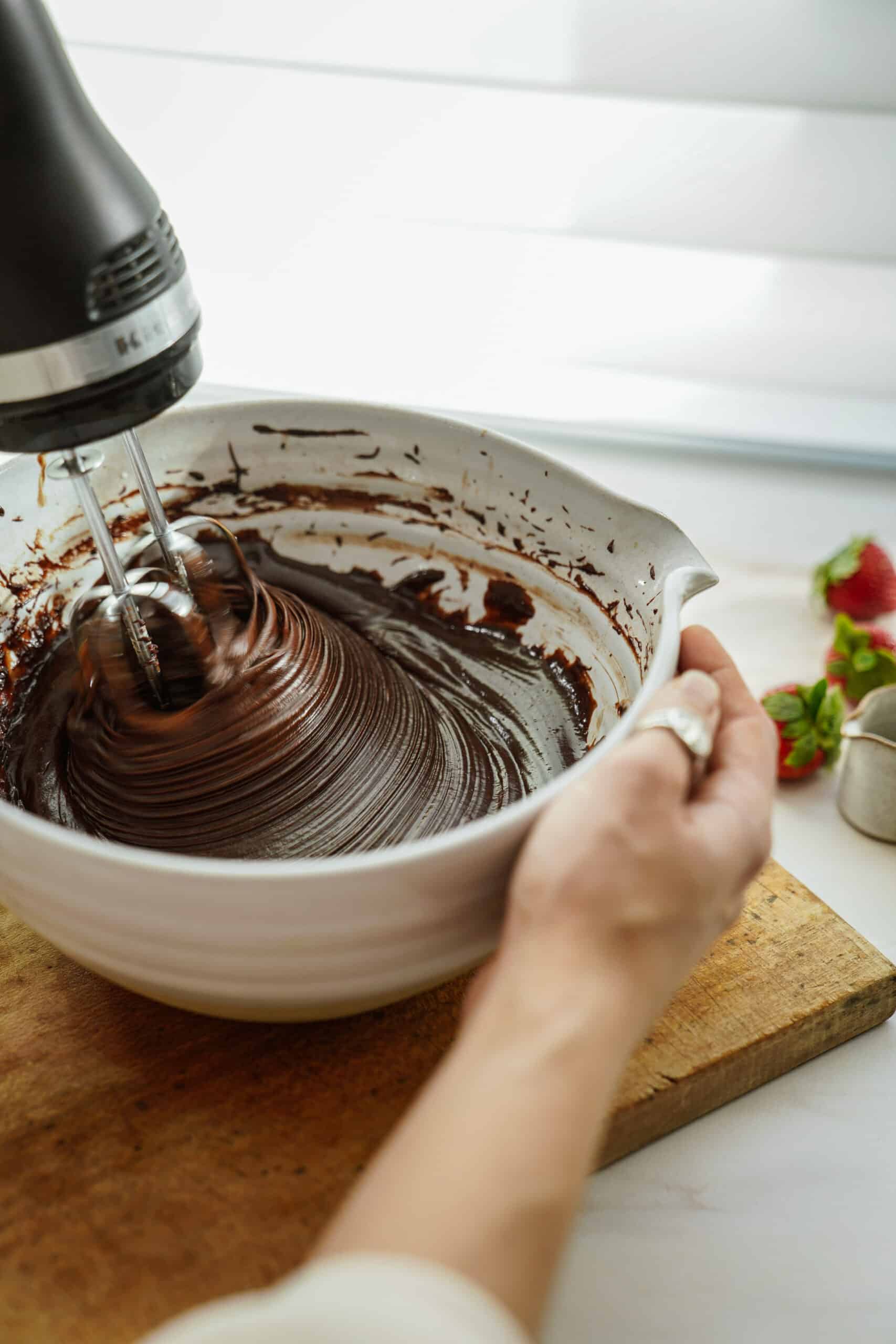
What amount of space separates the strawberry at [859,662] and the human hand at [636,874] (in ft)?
1.62

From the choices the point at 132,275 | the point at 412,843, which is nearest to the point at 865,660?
the point at 412,843

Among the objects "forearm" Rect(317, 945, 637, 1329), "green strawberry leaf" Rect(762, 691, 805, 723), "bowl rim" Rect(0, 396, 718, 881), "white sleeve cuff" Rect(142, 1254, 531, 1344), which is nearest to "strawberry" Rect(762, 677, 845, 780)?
"green strawberry leaf" Rect(762, 691, 805, 723)

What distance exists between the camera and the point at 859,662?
3.14 feet

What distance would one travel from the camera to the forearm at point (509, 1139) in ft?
1.27

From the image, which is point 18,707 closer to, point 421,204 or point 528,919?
point 528,919

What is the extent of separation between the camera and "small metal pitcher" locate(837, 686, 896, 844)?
0.82 meters

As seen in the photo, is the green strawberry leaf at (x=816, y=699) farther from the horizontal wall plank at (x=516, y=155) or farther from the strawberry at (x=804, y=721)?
the horizontal wall plank at (x=516, y=155)

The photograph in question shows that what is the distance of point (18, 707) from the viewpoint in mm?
749

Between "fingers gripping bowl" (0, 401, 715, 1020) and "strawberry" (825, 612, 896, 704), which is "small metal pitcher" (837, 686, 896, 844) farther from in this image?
"fingers gripping bowl" (0, 401, 715, 1020)

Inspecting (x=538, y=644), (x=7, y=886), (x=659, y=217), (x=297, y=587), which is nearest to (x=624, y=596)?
(x=538, y=644)

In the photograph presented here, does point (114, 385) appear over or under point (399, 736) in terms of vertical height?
over

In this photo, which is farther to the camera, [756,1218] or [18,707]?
[18,707]

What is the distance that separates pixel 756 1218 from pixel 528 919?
28 centimetres

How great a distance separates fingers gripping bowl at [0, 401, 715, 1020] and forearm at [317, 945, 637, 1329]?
0.06 m
